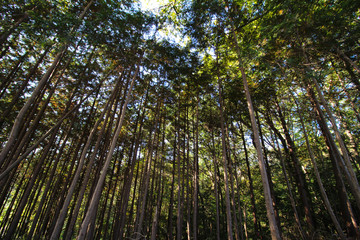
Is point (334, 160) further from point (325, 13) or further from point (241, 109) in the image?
point (325, 13)

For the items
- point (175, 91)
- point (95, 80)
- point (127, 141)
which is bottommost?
point (127, 141)

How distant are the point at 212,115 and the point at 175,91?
99.2 inches

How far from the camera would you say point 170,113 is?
9.48 meters

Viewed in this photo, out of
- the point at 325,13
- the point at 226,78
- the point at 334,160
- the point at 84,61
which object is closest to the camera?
the point at 325,13

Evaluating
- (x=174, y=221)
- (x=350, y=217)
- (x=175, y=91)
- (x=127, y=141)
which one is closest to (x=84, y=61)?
(x=175, y=91)

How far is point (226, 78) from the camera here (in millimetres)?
7891

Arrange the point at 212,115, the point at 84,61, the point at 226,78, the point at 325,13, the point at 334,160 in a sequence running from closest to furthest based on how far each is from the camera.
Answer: the point at 325,13, the point at 334,160, the point at 84,61, the point at 226,78, the point at 212,115

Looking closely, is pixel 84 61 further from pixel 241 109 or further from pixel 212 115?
pixel 241 109

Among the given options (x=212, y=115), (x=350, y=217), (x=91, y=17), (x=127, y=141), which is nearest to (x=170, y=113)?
(x=212, y=115)

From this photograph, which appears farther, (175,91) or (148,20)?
(175,91)

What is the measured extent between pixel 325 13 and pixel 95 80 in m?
8.25

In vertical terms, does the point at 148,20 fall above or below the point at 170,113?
above

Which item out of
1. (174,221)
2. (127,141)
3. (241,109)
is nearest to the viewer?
(241,109)

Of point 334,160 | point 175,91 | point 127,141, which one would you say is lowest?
point 334,160
